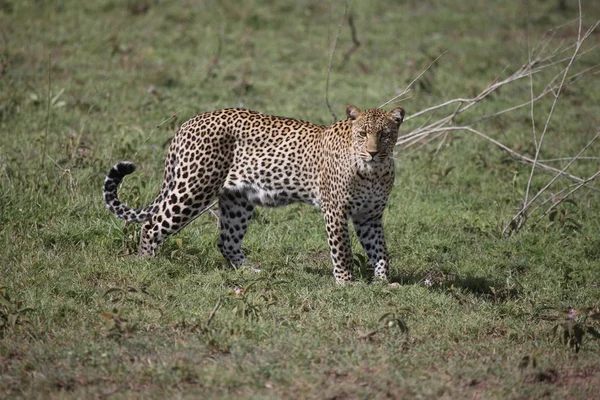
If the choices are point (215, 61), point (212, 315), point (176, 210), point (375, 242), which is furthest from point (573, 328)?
point (215, 61)

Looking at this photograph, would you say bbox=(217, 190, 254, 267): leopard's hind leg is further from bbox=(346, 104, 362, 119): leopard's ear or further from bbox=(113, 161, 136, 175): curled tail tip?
bbox=(346, 104, 362, 119): leopard's ear

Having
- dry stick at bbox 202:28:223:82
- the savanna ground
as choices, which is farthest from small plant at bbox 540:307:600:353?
dry stick at bbox 202:28:223:82

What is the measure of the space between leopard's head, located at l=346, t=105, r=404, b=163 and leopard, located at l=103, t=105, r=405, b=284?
0.04ft

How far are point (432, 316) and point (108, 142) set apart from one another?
5234 millimetres

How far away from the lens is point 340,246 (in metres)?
8.29

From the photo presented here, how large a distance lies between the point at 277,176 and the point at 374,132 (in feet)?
3.41

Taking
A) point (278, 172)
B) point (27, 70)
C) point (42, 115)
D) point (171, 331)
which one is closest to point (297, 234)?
point (278, 172)

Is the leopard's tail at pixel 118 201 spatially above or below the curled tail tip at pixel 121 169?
below

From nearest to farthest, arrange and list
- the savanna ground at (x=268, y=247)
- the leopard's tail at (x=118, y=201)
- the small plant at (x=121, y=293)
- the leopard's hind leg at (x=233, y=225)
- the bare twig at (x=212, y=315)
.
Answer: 1. the savanna ground at (x=268, y=247)
2. the bare twig at (x=212, y=315)
3. the small plant at (x=121, y=293)
4. the leopard's tail at (x=118, y=201)
5. the leopard's hind leg at (x=233, y=225)

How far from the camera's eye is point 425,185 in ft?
36.8

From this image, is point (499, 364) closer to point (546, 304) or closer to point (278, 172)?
point (546, 304)

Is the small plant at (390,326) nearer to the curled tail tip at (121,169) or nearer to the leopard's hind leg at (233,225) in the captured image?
the leopard's hind leg at (233,225)

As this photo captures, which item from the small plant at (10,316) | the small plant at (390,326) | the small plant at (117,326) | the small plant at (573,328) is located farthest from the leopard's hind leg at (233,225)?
the small plant at (573,328)

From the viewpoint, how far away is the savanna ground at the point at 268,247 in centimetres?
630
